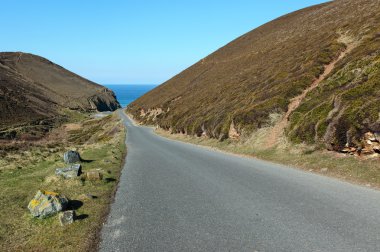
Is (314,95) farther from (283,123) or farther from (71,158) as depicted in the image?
(71,158)

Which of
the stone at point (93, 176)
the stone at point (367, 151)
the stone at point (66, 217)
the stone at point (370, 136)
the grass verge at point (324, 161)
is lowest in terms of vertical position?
the stone at point (66, 217)

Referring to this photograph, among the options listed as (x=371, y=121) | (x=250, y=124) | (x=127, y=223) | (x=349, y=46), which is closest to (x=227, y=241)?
(x=127, y=223)

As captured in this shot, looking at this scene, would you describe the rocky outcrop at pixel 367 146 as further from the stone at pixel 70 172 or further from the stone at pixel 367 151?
the stone at pixel 70 172

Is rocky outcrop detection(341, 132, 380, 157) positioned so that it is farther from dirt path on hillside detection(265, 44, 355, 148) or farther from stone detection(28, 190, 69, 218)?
stone detection(28, 190, 69, 218)

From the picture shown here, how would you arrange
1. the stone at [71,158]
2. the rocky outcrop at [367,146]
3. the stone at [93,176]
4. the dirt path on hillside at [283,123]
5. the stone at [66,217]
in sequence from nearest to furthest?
the stone at [66,217] < the rocky outcrop at [367,146] < the stone at [93,176] < the stone at [71,158] < the dirt path on hillside at [283,123]

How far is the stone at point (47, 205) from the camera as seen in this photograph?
32.9 ft

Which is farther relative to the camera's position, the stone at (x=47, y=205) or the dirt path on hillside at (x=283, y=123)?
the dirt path on hillside at (x=283, y=123)

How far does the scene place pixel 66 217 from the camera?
9.58 meters

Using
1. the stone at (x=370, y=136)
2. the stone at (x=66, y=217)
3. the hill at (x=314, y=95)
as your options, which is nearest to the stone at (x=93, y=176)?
the stone at (x=66, y=217)

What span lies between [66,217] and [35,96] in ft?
415

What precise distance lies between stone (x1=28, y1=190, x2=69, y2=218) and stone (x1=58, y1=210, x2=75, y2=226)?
0.61 m

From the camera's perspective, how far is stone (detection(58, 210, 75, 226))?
9472 mm

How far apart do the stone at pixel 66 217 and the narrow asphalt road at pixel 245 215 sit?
101 cm

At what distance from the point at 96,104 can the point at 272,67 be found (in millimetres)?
142911
